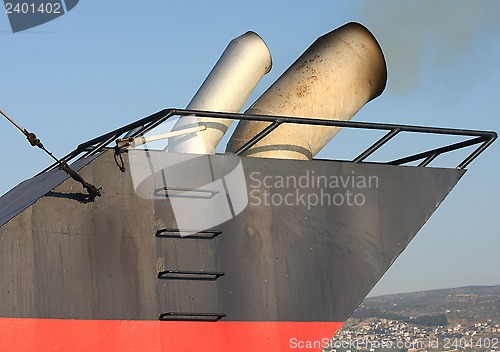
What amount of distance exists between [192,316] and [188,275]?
1.28ft

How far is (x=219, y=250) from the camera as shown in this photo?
10.2 metres

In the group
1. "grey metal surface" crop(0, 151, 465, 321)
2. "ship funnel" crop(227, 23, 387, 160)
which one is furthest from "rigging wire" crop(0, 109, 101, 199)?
"ship funnel" crop(227, 23, 387, 160)

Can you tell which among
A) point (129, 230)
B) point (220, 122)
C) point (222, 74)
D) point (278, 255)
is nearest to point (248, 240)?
point (278, 255)

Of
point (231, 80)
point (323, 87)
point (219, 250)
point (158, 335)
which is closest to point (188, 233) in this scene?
point (219, 250)

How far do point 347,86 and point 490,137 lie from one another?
183 centimetres

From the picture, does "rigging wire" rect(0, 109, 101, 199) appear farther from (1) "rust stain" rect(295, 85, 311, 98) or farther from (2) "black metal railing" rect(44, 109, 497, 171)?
(1) "rust stain" rect(295, 85, 311, 98)

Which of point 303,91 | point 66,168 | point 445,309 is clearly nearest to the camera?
point 66,168

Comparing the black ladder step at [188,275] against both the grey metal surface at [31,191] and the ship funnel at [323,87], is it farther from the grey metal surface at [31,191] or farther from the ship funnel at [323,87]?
the ship funnel at [323,87]

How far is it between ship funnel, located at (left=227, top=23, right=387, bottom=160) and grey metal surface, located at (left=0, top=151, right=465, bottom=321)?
1.27 metres

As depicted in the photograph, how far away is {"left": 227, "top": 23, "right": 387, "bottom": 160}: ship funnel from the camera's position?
1221cm

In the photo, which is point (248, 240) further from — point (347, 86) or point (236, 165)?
point (347, 86)

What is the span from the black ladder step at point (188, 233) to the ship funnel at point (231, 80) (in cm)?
169

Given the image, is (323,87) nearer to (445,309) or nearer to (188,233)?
(188,233)

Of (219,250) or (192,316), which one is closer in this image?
(192,316)
